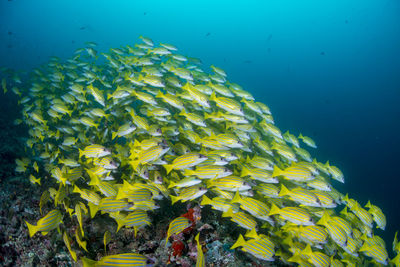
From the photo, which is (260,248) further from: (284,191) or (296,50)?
(296,50)

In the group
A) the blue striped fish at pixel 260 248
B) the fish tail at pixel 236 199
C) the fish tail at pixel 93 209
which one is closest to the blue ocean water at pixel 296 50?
the blue striped fish at pixel 260 248

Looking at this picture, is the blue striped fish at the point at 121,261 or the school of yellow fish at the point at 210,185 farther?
the school of yellow fish at the point at 210,185

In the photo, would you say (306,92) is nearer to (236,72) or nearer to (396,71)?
(236,72)

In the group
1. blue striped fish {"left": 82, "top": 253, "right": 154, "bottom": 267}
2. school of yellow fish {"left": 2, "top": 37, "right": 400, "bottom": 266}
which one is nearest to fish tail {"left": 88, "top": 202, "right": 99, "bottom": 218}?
school of yellow fish {"left": 2, "top": 37, "right": 400, "bottom": 266}

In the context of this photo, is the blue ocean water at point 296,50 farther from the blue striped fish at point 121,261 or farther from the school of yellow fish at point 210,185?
the blue striped fish at point 121,261

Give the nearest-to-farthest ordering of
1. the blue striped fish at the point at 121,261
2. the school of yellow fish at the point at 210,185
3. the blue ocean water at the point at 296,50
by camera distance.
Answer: the blue striped fish at the point at 121,261
the school of yellow fish at the point at 210,185
the blue ocean water at the point at 296,50

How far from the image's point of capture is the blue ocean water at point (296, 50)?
41.8 meters

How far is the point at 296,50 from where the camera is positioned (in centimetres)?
11881

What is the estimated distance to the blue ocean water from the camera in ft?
137

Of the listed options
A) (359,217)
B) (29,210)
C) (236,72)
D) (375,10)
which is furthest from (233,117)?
(375,10)

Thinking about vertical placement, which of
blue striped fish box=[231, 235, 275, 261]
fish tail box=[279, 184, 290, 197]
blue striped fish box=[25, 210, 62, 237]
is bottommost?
blue striped fish box=[25, 210, 62, 237]

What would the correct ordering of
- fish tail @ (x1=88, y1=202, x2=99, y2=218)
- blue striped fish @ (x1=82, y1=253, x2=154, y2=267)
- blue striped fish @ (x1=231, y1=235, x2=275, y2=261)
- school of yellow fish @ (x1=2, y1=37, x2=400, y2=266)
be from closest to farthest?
blue striped fish @ (x1=82, y1=253, x2=154, y2=267) → blue striped fish @ (x1=231, y1=235, x2=275, y2=261) → school of yellow fish @ (x1=2, y1=37, x2=400, y2=266) → fish tail @ (x1=88, y1=202, x2=99, y2=218)

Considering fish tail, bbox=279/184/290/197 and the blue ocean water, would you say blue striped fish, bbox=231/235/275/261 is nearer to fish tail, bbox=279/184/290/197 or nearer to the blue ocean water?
fish tail, bbox=279/184/290/197

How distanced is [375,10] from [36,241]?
514ft
